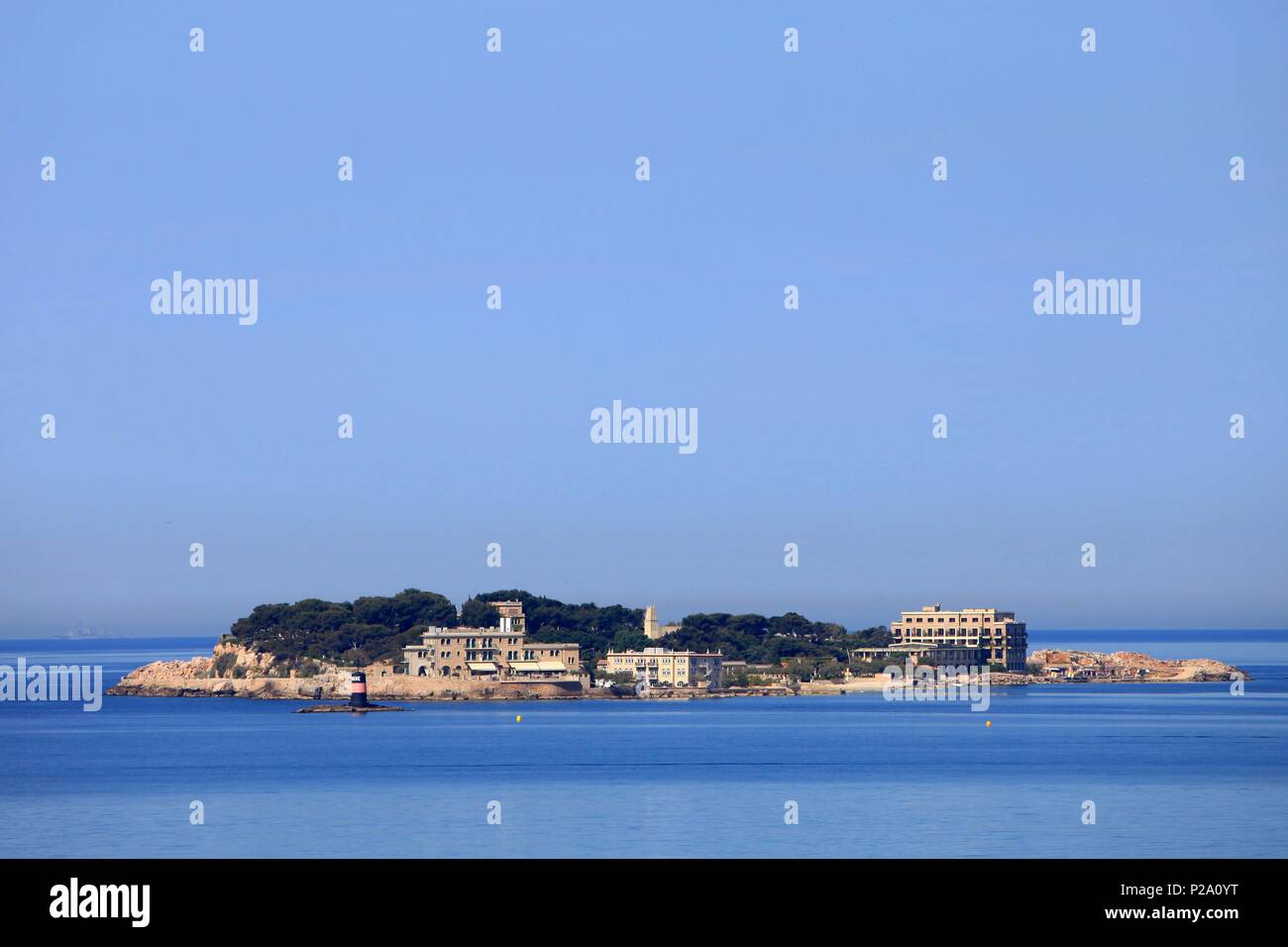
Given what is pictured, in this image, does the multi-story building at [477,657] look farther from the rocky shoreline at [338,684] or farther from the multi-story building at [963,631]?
the multi-story building at [963,631]

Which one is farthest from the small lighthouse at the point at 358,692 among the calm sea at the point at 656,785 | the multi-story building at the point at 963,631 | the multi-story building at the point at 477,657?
the multi-story building at the point at 963,631

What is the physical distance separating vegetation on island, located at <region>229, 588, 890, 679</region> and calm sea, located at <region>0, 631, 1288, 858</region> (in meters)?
47.7

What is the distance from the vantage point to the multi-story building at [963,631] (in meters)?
195

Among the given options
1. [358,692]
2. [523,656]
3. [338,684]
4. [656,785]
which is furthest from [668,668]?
[656,785]

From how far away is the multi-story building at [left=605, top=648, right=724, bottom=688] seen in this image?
173 m

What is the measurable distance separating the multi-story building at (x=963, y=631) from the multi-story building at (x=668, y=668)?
3111cm

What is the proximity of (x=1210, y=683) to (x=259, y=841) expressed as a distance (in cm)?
16125

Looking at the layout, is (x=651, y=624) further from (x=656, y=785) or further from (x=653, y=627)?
(x=656, y=785)

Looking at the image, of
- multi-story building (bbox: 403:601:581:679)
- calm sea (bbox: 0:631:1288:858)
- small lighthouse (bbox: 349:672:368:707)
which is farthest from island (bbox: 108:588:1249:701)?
calm sea (bbox: 0:631:1288:858)

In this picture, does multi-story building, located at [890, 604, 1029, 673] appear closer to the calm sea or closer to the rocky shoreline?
the rocky shoreline

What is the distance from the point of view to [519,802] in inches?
2505
